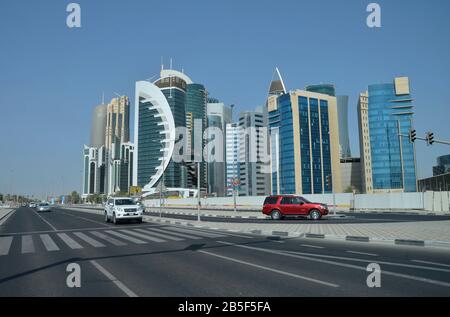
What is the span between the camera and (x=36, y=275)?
311 inches

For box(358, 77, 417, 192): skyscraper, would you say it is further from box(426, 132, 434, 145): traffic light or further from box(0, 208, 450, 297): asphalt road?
box(0, 208, 450, 297): asphalt road

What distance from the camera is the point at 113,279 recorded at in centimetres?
736

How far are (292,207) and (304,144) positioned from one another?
409 ft

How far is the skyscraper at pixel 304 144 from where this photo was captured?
14350 centimetres

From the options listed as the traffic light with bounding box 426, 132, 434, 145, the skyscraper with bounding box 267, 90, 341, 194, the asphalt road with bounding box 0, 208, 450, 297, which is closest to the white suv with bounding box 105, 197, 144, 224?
the asphalt road with bounding box 0, 208, 450, 297

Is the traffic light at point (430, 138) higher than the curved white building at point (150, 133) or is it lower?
lower

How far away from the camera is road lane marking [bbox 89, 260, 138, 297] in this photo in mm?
6259

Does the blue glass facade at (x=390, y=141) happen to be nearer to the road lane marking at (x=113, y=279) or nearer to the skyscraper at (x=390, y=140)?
the skyscraper at (x=390, y=140)

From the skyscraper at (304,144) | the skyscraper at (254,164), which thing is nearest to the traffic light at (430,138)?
the skyscraper at (304,144)

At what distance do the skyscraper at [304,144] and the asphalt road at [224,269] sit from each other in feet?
434

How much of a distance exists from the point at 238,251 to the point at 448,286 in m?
6.17

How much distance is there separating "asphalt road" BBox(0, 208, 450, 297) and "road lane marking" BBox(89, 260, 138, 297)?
0.02 m

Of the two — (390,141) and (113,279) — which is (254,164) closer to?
(390,141)
